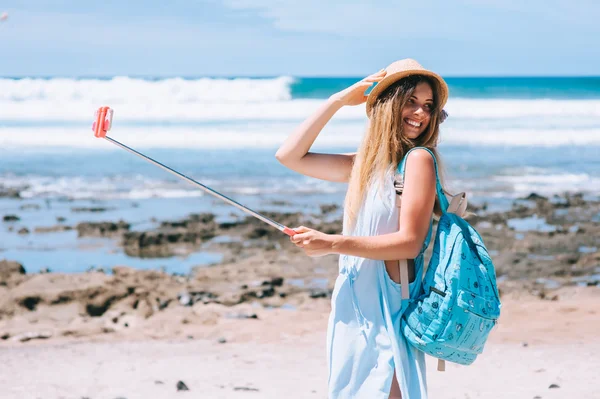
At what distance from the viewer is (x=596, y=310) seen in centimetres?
650

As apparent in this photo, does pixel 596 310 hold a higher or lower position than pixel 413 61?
lower

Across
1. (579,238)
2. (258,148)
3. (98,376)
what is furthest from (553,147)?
(98,376)

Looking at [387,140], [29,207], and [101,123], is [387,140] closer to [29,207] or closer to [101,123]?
[101,123]

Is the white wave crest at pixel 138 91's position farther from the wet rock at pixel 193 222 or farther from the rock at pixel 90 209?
the wet rock at pixel 193 222

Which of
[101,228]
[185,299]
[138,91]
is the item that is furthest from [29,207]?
[138,91]

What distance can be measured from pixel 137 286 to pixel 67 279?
0.72 meters

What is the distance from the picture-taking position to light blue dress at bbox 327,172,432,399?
2445mm

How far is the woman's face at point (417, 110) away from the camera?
249 cm

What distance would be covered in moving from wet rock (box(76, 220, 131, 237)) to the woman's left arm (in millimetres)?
7839

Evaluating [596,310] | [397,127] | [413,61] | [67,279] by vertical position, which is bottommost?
[67,279]

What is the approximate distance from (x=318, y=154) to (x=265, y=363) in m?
2.88

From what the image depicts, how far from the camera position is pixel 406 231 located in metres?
2.35

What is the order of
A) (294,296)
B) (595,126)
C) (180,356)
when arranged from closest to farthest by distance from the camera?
(180,356)
(294,296)
(595,126)

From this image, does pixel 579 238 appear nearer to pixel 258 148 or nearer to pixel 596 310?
pixel 596 310
